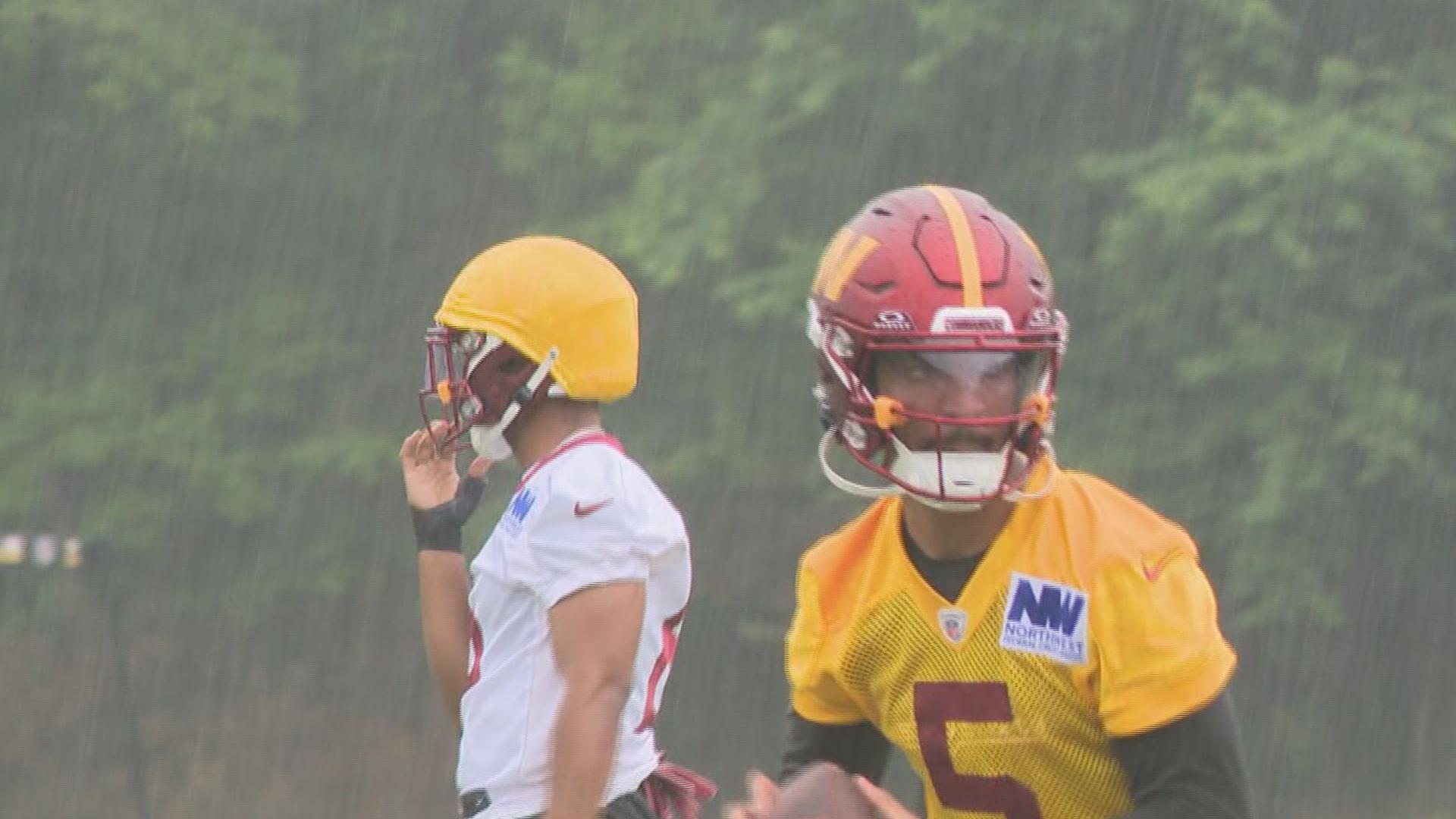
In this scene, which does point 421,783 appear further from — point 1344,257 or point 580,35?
point 1344,257

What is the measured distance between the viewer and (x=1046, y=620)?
2.77m

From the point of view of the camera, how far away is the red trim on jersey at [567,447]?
3748mm

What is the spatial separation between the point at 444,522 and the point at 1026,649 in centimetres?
167

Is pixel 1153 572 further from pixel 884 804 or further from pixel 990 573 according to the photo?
pixel 884 804

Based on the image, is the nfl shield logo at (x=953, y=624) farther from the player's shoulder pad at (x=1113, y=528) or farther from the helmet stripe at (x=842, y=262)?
the helmet stripe at (x=842, y=262)

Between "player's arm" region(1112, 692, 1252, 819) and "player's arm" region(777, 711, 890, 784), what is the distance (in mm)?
602

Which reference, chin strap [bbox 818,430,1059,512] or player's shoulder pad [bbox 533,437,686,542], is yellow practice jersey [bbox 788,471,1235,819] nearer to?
chin strap [bbox 818,430,1059,512]

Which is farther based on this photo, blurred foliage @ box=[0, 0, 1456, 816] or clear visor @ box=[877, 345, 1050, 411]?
blurred foliage @ box=[0, 0, 1456, 816]

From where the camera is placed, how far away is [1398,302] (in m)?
8.77

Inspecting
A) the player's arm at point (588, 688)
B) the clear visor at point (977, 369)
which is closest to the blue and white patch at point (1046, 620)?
the clear visor at point (977, 369)

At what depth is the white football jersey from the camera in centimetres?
357

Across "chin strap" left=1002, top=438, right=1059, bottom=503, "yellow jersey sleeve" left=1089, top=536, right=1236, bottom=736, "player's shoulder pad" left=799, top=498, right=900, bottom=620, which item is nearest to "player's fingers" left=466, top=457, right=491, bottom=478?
"player's shoulder pad" left=799, top=498, right=900, bottom=620

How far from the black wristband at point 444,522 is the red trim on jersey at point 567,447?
391 mm

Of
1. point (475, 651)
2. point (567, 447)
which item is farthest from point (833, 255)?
point (475, 651)
